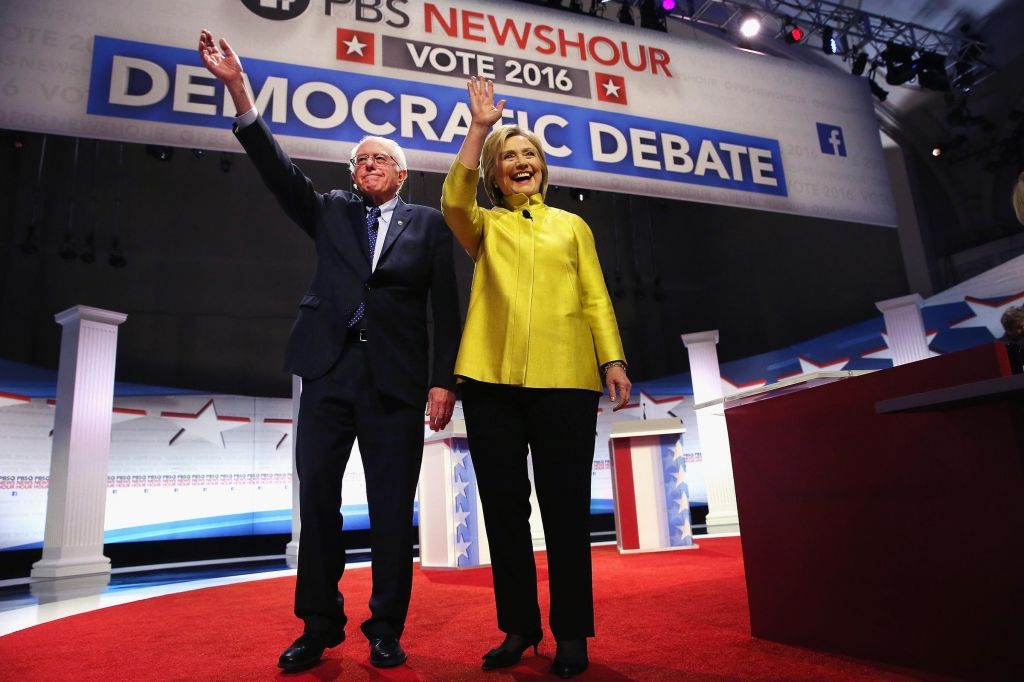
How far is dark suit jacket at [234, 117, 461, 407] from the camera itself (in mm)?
1551

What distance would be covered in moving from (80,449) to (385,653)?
497cm

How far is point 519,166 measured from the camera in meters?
1.63

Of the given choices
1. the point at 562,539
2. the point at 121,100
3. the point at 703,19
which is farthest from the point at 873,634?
the point at 703,19

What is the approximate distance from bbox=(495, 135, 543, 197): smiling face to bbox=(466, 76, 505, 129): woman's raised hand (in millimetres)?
154

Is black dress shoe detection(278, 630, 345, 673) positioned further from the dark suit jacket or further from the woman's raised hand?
the woman's raised hand

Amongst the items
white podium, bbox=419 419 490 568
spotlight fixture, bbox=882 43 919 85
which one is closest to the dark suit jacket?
white podium, bbox=419 419 490 568

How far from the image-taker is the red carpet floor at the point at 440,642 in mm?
1325

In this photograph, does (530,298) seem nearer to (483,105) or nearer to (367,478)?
(483,105)

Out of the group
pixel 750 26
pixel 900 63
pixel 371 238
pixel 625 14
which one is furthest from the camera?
pixel 900 63

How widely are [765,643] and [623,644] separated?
32 cm

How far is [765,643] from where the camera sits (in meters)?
1.52

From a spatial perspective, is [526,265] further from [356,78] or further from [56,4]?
[56,4]

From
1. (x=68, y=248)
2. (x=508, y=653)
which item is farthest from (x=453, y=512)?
(x=68, y=248)

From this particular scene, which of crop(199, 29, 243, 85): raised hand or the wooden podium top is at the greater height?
crop(199, 29, 243, 85): raised hand
